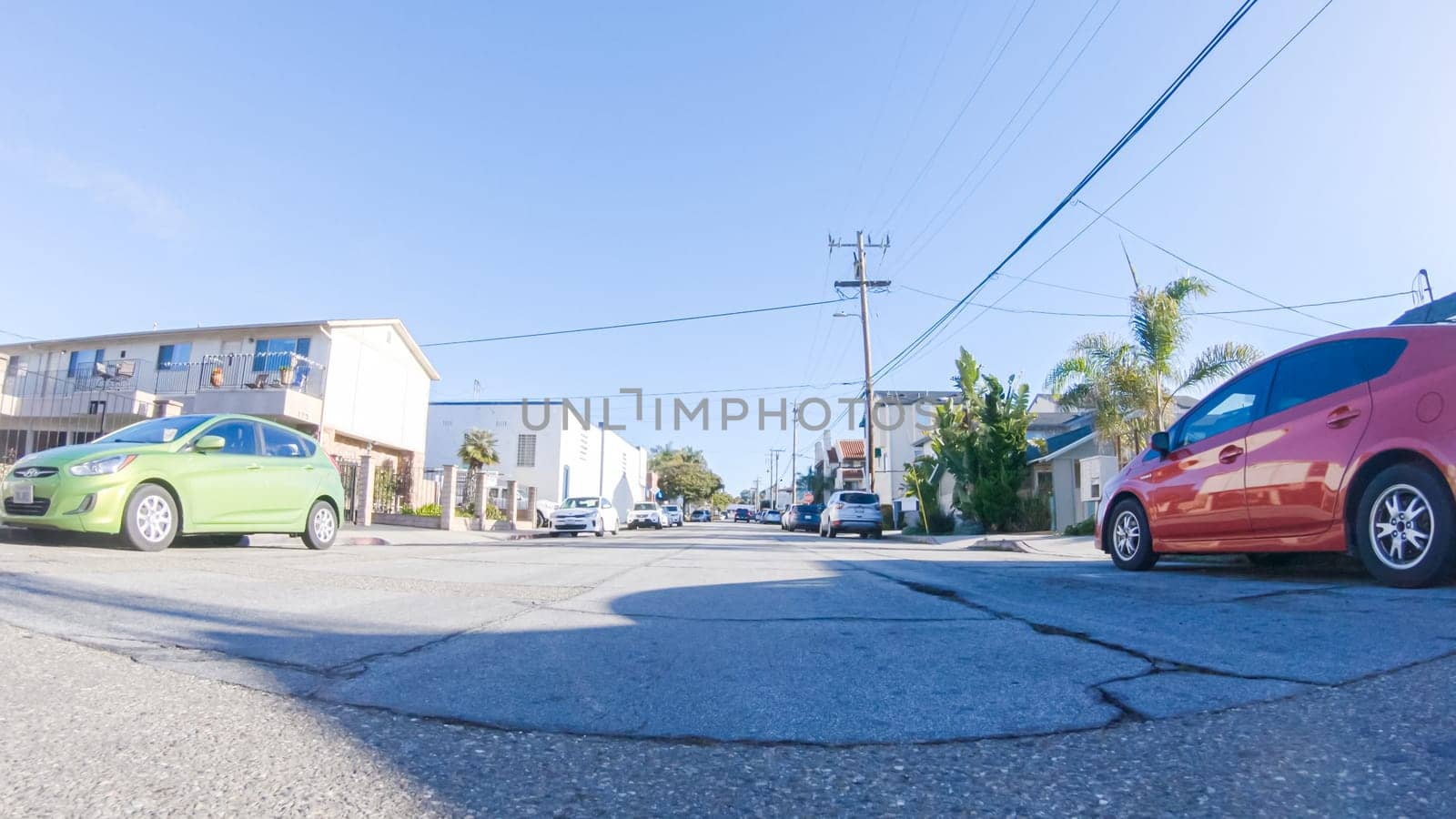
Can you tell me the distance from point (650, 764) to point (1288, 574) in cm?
615

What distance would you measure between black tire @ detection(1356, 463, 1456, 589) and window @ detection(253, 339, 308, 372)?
26026 mm

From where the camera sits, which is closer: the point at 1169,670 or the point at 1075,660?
the point at 1169,670

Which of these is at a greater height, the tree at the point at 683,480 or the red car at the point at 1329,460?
the tree at the point at 683,480

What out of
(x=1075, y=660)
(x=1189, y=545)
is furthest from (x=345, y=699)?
(x=1189, y=545)

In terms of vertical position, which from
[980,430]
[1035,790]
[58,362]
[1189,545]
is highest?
[58,362]

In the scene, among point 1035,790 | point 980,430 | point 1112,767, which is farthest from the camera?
point 980,430

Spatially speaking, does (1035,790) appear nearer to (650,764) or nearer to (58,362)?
(650,764)

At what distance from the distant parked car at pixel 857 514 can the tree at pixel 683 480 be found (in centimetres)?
6673

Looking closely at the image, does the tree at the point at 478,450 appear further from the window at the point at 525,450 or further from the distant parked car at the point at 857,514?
the distant parked car at the point at 857,514

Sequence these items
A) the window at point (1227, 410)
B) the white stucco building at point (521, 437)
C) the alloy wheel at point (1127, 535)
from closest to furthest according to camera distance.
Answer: the window at point (1227, 410)
the alloy wheel at point (1127, 535)
the white stucco building at point (521, 437)

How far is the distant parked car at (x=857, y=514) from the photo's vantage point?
2891 cm

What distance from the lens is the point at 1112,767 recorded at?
2.45 m

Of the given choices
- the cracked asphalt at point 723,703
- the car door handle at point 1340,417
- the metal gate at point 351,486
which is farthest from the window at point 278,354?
the car door handle at point 1340,417

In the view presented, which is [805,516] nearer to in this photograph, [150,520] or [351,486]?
[351,486]
